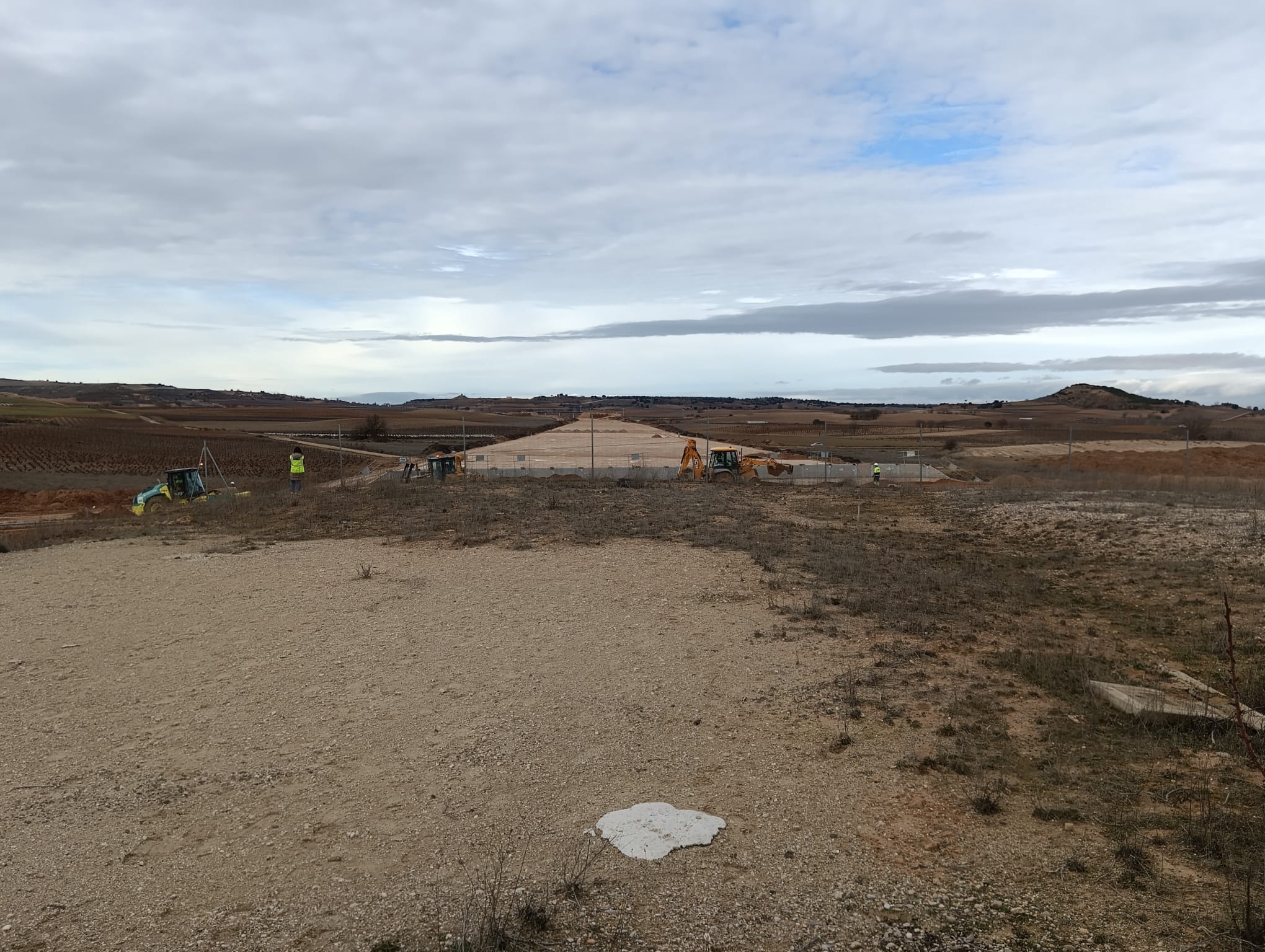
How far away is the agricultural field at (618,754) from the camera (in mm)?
4602

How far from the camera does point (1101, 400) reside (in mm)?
126062

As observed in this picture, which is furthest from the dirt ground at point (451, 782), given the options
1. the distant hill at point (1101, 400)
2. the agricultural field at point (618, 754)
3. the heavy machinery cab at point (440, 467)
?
the distant hill at point (1101, 400)

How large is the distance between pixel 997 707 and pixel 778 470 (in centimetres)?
2603

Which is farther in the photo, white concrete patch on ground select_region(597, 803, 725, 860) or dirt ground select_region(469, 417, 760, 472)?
dirt ground select_region(469, 417, 760, 472)

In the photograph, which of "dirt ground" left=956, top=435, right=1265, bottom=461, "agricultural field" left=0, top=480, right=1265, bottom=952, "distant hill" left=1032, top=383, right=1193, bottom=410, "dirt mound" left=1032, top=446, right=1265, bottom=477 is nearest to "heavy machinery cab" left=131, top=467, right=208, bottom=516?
"agricultural field" left=0, top=480, right=1265, bottom=952

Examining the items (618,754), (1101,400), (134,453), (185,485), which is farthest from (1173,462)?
(1101,400)

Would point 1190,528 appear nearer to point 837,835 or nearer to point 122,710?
point 837,835

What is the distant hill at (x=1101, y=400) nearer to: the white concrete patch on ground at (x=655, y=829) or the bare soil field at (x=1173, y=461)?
the bare soil field at (x=1173, y=461)

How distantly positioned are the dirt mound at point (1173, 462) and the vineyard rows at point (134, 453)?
3667 cm

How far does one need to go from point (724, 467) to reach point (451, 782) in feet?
89.0

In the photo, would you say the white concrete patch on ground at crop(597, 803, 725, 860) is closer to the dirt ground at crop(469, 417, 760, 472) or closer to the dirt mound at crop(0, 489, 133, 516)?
the dirt mound at crop(0, 489, 133, 516)

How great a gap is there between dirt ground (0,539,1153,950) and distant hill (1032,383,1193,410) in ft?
393

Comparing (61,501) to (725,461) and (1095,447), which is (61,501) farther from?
(1095,447)

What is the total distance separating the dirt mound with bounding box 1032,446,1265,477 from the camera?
119ft
